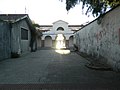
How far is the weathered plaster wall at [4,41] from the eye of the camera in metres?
16.3

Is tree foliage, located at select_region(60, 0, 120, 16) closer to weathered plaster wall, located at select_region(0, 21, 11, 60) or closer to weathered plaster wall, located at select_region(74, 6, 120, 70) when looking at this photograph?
weathered plaster wall, located at select_region(74, 6, 120, 70)

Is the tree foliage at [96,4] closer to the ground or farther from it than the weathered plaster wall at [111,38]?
farther from it

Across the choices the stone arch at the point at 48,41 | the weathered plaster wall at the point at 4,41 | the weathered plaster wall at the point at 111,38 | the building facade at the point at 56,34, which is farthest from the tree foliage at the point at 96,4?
the stone arch at the point at 48,41

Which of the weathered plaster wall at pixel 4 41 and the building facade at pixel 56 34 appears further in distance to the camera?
the building facade at pixel 56 34

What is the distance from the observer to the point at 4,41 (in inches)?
668

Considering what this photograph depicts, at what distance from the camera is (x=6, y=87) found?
734cm

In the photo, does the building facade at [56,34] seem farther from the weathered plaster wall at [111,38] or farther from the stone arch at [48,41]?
the weathered plaster wall at [111,38]

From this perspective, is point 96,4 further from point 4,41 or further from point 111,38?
point 4,41

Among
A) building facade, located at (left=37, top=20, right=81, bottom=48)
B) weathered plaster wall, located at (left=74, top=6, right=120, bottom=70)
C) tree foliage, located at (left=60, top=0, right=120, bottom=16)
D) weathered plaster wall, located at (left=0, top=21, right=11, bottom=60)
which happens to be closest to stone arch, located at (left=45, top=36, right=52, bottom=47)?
building facade, located at (left=37, top=20, right=81, bottom=48)

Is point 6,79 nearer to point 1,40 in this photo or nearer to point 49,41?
point 1,40

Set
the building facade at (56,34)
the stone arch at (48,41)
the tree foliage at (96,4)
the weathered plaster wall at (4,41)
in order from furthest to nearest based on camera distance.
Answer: the stone arch at (48,41) → the building facade at (56,34) → the weathered plaster wall at (4,41) → the tree foliage at (96,4)

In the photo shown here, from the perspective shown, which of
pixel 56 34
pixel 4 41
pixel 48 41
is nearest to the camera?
pixel 4 41

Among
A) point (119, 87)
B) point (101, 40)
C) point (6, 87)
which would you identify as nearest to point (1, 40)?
point (101, 40)

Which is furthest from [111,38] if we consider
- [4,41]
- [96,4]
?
[4,41]
